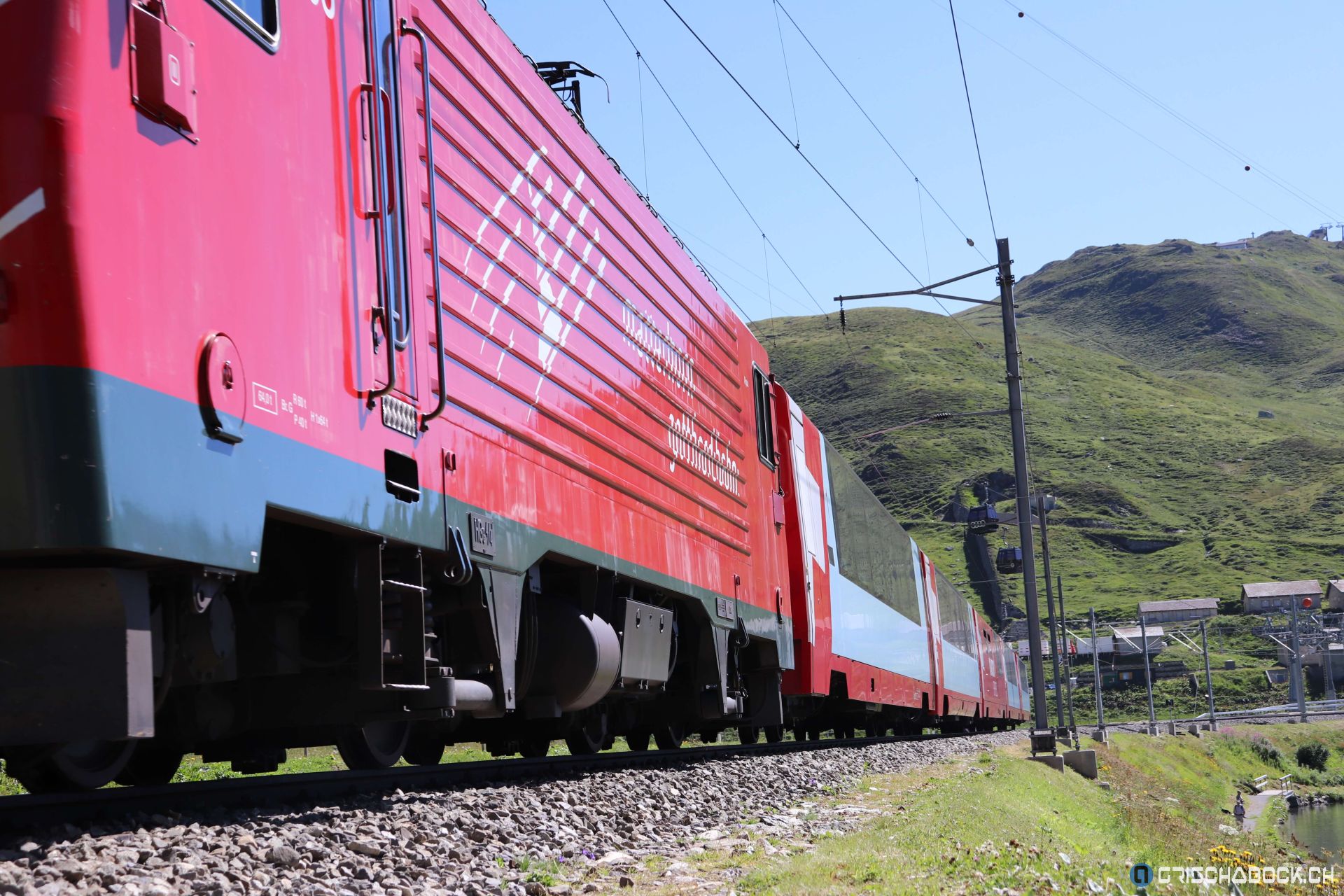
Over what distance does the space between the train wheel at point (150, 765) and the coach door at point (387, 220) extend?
2500 millimetres

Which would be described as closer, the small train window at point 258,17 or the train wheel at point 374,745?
the small train window at point 258,17

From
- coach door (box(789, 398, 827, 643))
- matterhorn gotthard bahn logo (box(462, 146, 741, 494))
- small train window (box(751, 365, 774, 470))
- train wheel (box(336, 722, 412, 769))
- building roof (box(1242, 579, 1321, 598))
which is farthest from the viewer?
building roof (box(1242, 579, 1321, 598))

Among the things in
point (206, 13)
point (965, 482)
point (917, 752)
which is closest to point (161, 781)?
point (206, 13)

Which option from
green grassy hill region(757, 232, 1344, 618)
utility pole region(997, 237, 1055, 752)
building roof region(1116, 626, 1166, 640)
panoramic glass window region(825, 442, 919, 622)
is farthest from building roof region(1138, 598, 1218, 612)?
utility pole region(997, 237, 1055, 752)

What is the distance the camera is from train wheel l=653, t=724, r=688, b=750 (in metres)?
14.4

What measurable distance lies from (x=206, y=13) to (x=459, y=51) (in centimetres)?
277

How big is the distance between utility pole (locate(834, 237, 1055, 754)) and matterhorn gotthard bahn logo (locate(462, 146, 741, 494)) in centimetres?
1045

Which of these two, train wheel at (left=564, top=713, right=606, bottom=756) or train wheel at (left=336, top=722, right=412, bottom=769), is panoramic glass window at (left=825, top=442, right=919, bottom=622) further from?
train wheel at (left=336, top=722, right=412, bottom=769)

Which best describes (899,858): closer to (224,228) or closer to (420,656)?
(420,656)

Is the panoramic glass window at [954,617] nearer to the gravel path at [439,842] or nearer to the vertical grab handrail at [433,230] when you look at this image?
the gravel path at [439,842]

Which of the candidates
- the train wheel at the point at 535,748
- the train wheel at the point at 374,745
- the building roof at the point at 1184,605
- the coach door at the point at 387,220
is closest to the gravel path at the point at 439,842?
the train wheel at the point at 374,745

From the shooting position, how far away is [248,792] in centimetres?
645

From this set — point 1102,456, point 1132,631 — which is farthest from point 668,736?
point 1102,456

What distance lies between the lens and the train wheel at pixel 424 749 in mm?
10188
